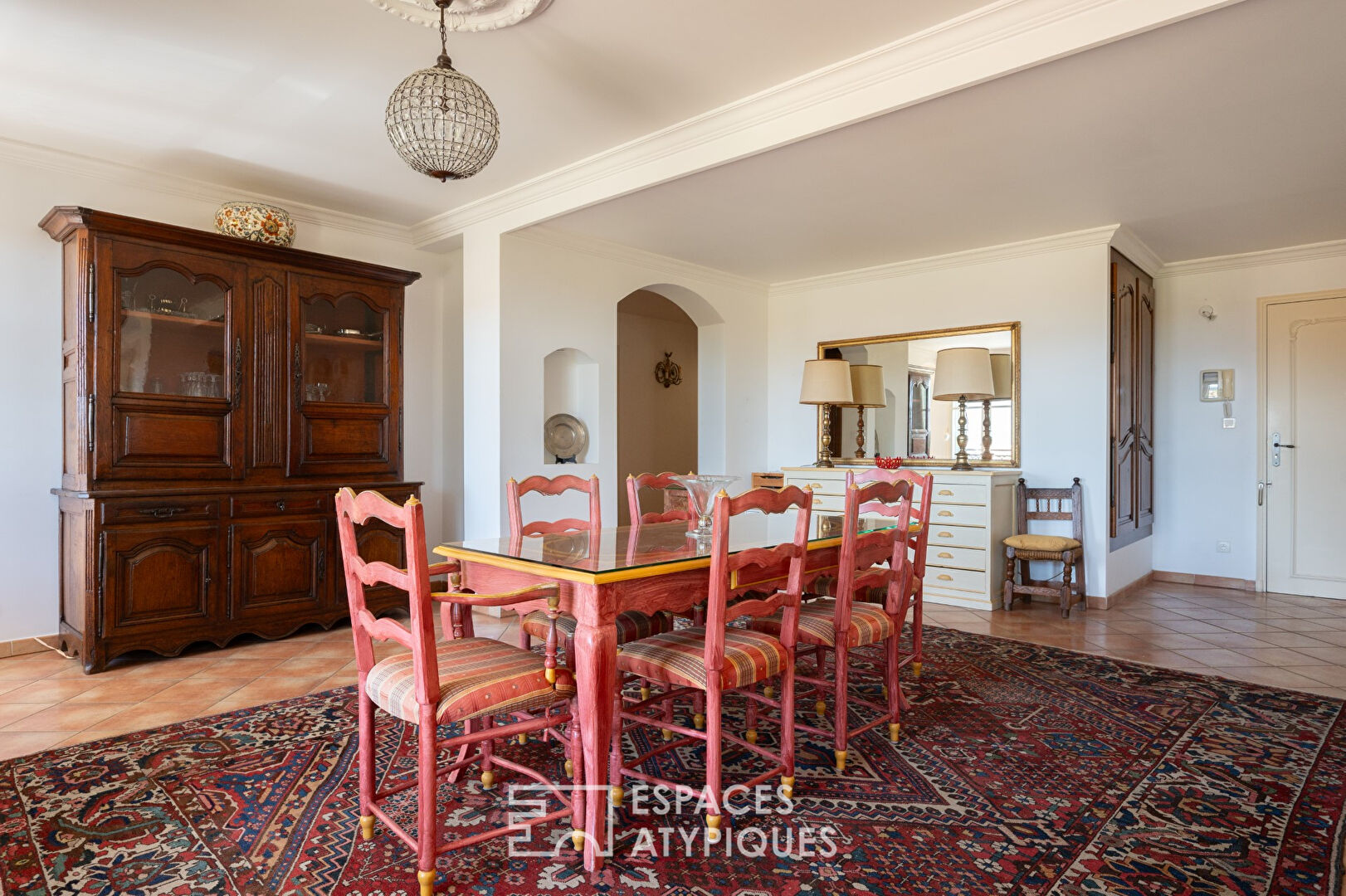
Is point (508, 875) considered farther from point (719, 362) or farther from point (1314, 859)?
point (719, 362)

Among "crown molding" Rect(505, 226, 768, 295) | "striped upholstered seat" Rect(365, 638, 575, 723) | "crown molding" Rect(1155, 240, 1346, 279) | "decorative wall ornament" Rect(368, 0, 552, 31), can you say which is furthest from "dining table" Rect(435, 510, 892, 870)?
"crown molding" Rect(1155, 240, 1346, 279)

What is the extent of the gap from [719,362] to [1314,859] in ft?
17.0

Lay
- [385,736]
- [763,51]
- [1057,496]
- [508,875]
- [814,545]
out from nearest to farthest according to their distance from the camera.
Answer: [508,875] → [814,545] → [385,736] → [763,51] → [1057,496]

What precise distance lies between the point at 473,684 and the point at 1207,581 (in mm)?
6217

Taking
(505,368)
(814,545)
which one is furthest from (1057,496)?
(505,368)

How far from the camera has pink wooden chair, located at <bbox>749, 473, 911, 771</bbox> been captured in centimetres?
247

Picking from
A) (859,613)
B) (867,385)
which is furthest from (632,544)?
(867,385)

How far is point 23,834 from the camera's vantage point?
2.05 m

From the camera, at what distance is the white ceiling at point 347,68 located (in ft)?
8.93

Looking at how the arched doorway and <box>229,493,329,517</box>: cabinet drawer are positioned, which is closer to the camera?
<box>229,493,329,517</box>: cabinet drawer

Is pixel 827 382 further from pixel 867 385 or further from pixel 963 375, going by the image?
pixel 963 375

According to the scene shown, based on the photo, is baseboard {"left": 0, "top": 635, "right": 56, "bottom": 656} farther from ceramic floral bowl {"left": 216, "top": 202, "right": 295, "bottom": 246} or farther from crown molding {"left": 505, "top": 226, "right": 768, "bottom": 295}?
crown molding {"left": 505, "top": 226, "right": 768, "bottom": 295}

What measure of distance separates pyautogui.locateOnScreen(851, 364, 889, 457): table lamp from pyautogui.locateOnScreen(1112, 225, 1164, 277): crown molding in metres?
1.86

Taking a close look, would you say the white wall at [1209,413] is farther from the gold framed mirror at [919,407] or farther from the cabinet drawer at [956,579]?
the cabinet drawer at [956,579]
